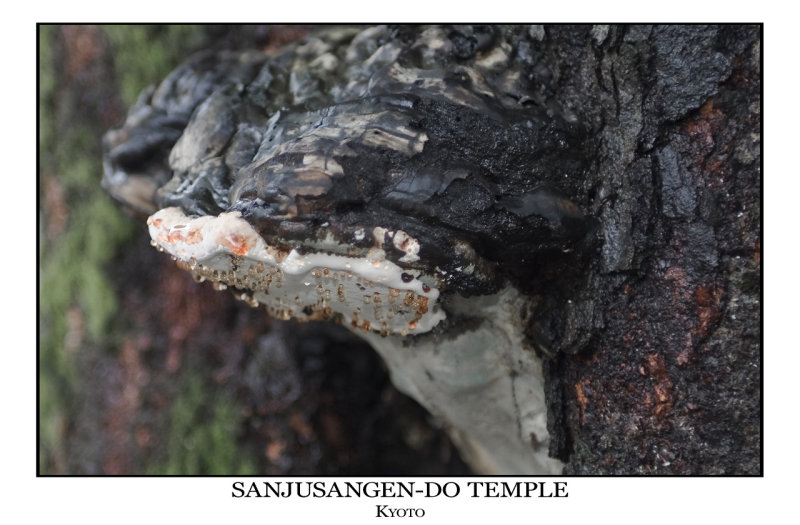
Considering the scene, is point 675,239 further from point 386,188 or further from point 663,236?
point 386,188

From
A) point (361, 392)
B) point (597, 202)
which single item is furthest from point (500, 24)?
point (361, 392)

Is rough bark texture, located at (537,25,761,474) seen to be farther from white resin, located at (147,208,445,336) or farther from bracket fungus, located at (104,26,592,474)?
white resin, located at (147,208,445,336)

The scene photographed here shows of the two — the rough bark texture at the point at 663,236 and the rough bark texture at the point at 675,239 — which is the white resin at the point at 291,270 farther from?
the rough bark texture at the point at 675,239

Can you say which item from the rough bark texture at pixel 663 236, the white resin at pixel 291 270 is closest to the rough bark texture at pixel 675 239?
the rough bark texture at pixel 663 236

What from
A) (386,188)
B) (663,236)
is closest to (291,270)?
(386,188)

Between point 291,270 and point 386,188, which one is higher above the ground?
point 386,188

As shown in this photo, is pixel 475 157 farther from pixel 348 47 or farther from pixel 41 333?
pixel 41 333

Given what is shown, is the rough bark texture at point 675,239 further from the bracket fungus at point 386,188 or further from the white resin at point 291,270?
the white resin at point 291,270

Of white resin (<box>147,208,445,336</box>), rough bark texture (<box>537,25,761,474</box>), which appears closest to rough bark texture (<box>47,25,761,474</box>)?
rough bark texture (<box>537,25,761,474</box>)

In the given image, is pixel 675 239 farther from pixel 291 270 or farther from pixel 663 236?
pixel 291 270

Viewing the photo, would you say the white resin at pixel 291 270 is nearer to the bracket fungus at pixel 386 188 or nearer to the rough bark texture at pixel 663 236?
the bracket fungus at pixel 386 188
